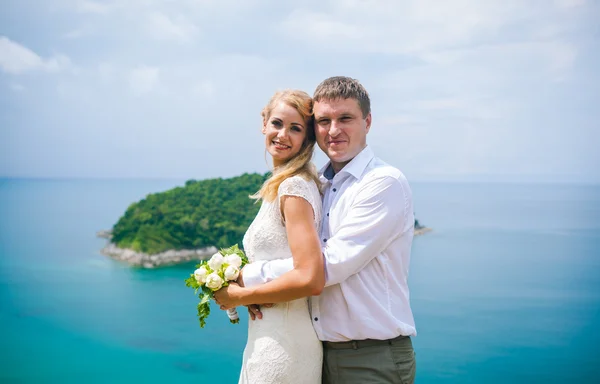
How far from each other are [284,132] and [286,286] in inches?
35.5

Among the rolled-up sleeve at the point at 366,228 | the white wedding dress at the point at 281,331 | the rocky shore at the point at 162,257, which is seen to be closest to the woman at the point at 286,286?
the white wedding dress at the point at 281,331

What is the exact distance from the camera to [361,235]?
247cm

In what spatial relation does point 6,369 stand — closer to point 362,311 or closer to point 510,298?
point 362,311

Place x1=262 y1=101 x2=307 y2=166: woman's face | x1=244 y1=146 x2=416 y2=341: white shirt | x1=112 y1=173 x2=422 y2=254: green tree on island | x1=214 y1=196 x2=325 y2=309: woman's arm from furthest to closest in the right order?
x1=112 y1=173 x2=422 y2=254: green tree on island → x1=262 y1=101 x2=307 y2=166: woman's face → x1=244 y1=146 x2=416 y2=341: white shirt → x1=214 y1=196 x2=325 y2=309: woman's arm

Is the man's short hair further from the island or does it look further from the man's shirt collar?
the island

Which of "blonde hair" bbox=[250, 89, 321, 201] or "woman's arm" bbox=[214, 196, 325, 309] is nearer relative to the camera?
"woman's arm" bbox=[214, 196, 325, 309]

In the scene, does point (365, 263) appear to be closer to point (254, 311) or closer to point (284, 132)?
point (254, 311)

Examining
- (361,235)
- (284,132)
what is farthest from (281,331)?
(284,132)

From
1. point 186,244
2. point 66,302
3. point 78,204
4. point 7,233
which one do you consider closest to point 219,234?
point 186,244

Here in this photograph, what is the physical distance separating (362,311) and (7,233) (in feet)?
285

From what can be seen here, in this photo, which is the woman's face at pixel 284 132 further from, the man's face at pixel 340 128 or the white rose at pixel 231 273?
the white rose at pixel 231 273

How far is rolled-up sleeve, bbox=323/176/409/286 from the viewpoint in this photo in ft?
8.09

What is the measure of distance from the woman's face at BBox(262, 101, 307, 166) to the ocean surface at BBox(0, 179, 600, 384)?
34.9 meters

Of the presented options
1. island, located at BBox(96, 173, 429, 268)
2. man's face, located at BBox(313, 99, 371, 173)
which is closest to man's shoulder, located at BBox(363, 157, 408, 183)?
man's face, located at BBox(313, 99, 371, 173)
